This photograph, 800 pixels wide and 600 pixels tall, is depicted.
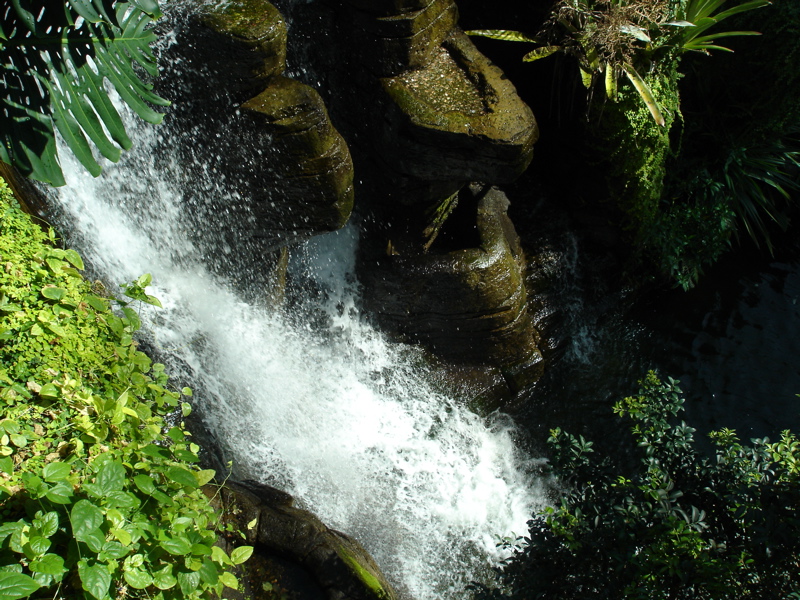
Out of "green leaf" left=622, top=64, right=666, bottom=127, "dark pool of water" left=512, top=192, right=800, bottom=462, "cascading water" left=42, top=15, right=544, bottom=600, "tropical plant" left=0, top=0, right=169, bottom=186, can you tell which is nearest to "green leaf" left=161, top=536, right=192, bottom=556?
"tropical plant" left=0, top=0, right=169, bottom=186

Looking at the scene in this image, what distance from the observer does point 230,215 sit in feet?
16.3

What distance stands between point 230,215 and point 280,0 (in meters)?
1.73

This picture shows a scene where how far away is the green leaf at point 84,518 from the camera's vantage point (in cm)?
250

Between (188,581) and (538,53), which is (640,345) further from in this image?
(188,581)

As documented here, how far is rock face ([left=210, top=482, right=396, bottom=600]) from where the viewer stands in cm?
376

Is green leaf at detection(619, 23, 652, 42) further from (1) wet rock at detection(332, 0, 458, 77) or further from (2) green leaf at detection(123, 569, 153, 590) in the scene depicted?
(2) green leaf at detection(123, 569, 153, 590)

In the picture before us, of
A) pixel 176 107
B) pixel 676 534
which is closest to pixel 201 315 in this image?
pixel 176 107

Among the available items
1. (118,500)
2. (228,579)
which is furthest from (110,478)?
(228,579)

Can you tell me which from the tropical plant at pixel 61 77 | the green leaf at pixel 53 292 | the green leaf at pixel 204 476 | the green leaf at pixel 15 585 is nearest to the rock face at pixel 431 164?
the tropical plant at pixel 61 77

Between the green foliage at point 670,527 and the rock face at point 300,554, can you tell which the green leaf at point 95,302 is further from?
the green foliage at point 670,527

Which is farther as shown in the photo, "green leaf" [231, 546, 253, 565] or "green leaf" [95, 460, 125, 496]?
"green leaf" [231, 546, 253, 565]

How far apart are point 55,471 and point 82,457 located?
38 centimetres

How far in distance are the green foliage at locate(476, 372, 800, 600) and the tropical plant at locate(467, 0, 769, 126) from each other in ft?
11.6

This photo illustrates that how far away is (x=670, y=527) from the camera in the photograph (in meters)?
2.64
